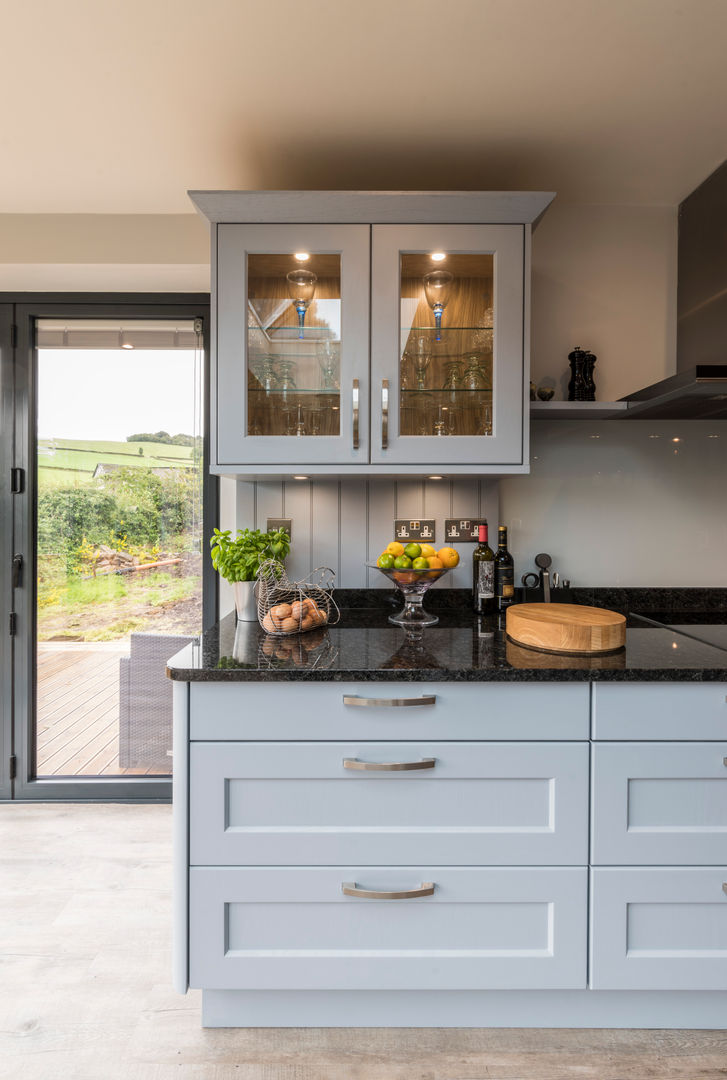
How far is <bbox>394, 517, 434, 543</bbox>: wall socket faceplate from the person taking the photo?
2.20 meters

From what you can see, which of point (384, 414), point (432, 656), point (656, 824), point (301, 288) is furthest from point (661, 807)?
point (301, 288)

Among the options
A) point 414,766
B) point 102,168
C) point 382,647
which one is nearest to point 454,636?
point 382,647

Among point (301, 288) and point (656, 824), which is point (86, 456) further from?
point (656, 824)

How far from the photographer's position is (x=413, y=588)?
6.08 ft

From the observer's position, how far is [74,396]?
2596 millimetres

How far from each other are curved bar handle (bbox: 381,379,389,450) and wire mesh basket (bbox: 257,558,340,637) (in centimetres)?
51

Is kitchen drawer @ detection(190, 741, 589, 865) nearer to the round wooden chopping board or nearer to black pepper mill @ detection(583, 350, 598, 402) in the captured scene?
the round wooden chopping board

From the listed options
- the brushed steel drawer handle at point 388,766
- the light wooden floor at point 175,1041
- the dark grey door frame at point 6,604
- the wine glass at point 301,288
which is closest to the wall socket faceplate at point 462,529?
the wine glass at point 301,288

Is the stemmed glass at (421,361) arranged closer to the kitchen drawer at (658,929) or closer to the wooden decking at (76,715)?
the kitchen drawer at (658,929)

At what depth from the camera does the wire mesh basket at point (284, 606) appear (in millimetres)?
1764

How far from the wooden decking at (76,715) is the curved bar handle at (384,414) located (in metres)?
1.67

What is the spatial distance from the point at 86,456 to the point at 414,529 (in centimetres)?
150

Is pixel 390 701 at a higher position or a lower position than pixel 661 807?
higher

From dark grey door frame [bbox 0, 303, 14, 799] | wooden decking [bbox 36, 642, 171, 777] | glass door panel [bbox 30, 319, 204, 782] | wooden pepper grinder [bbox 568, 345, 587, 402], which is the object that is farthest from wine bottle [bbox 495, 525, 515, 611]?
dark grey door frame [bbox 0, 303, 14, 799]
